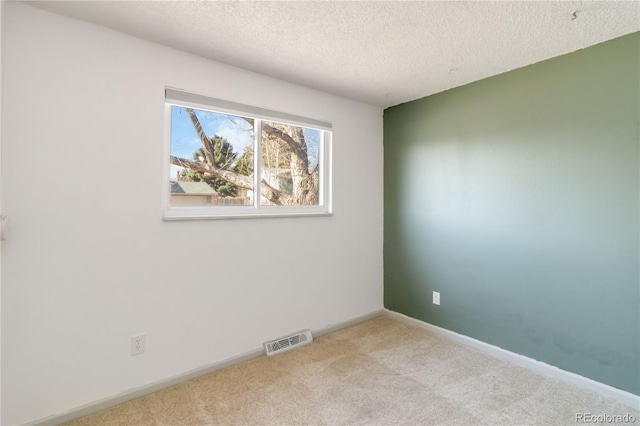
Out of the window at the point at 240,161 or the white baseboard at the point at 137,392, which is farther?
the window at the point at 240,161

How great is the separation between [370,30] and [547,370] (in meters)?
2.61

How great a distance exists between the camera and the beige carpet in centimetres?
170

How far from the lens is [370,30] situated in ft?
5.83

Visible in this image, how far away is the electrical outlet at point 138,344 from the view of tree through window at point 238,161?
0.88 m

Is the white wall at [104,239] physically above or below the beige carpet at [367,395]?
above

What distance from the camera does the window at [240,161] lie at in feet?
6.93

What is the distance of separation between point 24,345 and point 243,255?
1.28 metres

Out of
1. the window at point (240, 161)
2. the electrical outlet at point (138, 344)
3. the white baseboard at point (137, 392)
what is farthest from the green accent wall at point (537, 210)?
the electrical outlet at point (138, 344)

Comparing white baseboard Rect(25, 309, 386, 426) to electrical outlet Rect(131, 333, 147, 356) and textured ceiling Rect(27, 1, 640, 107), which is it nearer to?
electrical outlet Rect(131, 333, 147, 356)

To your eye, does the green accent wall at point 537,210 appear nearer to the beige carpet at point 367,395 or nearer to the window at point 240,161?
the beige carpet at point 367,395
